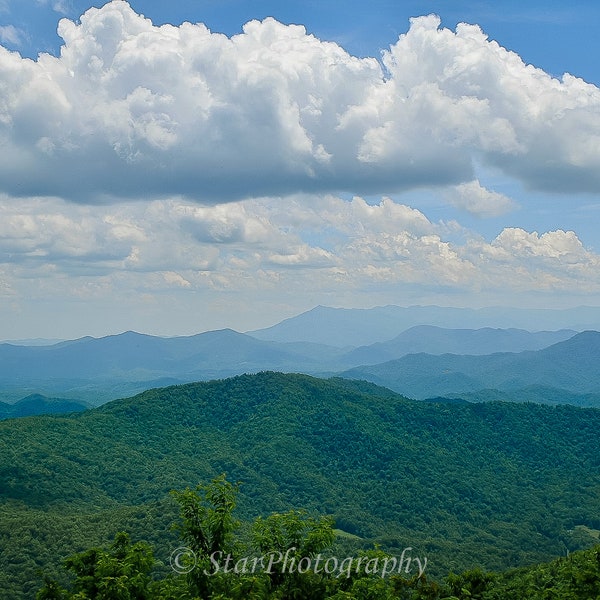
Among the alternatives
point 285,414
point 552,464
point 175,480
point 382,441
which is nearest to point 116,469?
point 175,480

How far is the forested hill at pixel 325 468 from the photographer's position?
110250 mm

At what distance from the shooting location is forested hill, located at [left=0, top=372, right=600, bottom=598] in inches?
4341

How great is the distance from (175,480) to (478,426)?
96.9m

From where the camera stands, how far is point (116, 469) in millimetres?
140125

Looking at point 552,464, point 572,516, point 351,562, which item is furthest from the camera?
point 552,464

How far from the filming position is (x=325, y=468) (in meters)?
162

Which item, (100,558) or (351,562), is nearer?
(100,558)

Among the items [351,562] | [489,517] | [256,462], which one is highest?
[351,562]

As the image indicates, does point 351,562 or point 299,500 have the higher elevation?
point 351,562

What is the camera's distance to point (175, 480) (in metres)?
139

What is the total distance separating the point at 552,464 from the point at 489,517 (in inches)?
1549

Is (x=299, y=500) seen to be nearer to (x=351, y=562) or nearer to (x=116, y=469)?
(x=116, y=469)

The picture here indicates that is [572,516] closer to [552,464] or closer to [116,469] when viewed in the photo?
[552,464]

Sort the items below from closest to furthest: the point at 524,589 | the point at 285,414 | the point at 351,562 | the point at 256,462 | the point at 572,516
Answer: the point at 351,562, the point at 524,589, the point at 572,516, the point at 256,462, the point at 285,414
